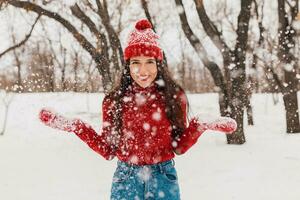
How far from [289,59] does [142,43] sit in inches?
314

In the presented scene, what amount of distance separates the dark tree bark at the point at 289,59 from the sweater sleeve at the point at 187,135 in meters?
7.79

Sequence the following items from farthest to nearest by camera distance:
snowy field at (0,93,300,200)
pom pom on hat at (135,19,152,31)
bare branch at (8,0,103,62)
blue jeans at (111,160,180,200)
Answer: bare branch at (8,0,103,62) → snowy field at (0,93,300,200) → pom pom on hat at (135,19,152,31) → blue jeans at (111,160,180,200)

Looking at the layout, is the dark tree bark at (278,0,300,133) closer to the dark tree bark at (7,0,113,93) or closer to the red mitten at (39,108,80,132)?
the dark tree bark at (7,0,113,93)

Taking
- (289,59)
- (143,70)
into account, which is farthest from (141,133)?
(289,59)

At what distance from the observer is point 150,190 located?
263 cm

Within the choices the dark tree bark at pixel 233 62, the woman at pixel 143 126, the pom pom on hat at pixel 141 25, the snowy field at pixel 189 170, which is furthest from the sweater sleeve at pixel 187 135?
the dark tree bark at pixel 233 62

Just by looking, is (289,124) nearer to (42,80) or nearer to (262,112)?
(262,112)

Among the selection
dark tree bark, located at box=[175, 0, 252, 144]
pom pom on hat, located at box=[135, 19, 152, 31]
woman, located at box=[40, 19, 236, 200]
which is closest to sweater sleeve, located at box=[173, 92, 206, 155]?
woman, located at box=[40, 19, 236, 200]

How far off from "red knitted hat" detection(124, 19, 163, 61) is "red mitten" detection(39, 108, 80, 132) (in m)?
0.58

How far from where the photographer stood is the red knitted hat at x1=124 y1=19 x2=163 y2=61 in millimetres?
2863

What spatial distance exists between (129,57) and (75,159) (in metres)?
6.04

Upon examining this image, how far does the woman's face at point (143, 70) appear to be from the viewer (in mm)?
2795

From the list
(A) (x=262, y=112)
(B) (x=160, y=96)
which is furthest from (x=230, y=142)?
(A) (x=262, y=112)

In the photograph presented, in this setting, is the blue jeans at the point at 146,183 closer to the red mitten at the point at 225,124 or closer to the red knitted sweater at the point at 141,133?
the red knitted sweater at the point at 141,133
